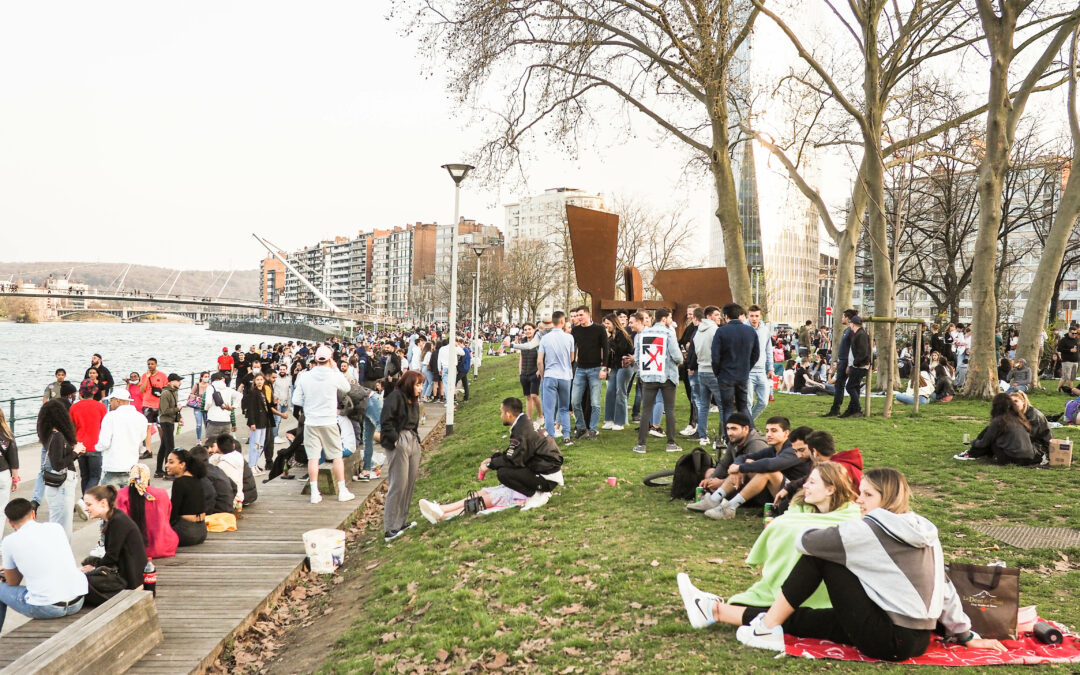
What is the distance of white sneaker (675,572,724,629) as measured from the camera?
5262 millimetres

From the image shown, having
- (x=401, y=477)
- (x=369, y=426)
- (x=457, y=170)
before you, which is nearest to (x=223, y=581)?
(x=401, y=477)

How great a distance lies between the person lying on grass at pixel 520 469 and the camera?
29.3ft

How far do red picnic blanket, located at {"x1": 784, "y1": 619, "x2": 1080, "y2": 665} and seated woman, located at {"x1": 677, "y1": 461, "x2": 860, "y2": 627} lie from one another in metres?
0.40

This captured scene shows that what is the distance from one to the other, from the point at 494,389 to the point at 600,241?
345 inches

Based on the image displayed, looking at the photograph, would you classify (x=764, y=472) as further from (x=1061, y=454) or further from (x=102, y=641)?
(x=102, y=641)

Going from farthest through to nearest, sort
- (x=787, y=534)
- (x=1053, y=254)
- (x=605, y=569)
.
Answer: (x=1053, y=254) → (x=605, y=569) → (x=787, y=534)

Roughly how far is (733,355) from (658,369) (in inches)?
41.6

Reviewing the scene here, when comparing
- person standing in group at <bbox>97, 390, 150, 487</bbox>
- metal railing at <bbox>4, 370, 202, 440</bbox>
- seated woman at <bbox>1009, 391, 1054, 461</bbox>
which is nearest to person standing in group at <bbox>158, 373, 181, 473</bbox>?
metal railing at <bbox>4, 370, 202, 440</bbox>

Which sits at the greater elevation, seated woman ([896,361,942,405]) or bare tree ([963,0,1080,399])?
bare tree ([963,0,1080,399])

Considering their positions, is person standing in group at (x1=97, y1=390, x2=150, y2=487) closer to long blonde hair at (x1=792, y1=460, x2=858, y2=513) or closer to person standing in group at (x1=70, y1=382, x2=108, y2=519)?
person standing in group at (x1=70, y1=382, x2=108, y2=519)

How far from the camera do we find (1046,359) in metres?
23.1

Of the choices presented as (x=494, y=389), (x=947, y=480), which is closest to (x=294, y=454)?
(x=947, y=480)

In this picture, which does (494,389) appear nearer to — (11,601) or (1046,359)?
(1046,359)

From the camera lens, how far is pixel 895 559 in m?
4.42
